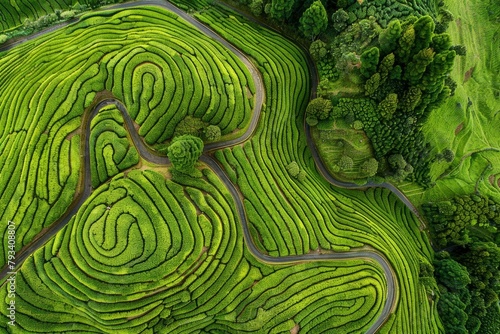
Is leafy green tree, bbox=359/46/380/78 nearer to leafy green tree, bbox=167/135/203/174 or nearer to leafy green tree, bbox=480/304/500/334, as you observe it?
leafy green tree, bbox=167/135/203/174

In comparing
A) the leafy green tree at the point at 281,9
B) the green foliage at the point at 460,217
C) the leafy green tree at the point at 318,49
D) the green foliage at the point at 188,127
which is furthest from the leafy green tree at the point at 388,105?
the green foliage at the point at 188,127

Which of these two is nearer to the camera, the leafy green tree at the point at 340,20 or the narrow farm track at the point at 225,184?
the narrow farm track at the point at 225,184

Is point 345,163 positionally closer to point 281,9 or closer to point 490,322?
point 281,9

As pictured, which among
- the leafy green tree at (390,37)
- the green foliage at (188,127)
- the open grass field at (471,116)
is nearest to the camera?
the green foliage at (188,127)

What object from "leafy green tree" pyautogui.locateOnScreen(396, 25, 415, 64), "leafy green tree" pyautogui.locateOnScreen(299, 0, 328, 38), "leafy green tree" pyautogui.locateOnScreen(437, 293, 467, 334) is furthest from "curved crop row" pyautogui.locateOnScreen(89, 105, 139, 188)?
"leafy green tree" pyautogui.locateOnScreen(437, 293, 467, 334)

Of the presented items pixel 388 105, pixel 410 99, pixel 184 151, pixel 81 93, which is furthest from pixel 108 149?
pixel 410 99

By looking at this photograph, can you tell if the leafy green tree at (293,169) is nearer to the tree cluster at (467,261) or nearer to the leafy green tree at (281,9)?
the leafy green tree at (281,9)

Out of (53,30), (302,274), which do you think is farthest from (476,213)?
(53,30)
